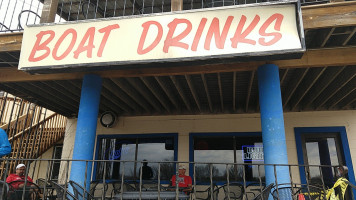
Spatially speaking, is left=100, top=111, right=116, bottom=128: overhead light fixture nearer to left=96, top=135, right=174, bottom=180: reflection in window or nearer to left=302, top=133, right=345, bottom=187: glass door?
left=96, top=135, right=174, bottom=180: reflection in window

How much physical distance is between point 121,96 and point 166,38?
309cm

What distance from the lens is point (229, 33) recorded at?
4.24m

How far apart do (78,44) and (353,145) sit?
711 cm

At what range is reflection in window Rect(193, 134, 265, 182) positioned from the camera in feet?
25.4

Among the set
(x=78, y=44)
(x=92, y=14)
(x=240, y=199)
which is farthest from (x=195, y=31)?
(x=92, y=14)

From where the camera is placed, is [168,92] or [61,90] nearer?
[168,92]

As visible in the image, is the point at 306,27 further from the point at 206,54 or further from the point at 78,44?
the point at 78,44

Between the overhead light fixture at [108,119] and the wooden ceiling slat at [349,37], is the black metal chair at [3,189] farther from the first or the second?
the wooden ceiling slat at [349,37]

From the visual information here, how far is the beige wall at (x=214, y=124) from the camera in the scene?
745 centimetres

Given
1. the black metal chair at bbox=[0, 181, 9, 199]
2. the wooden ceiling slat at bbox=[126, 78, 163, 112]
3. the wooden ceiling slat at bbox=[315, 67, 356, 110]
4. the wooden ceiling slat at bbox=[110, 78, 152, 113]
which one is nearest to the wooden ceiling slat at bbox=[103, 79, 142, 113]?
the wooden ceiling slat at bbox=[110, 78, 152, 113]

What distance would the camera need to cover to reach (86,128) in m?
5.12

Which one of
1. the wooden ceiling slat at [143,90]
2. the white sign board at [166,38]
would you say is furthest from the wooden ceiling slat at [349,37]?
the wooden ceiling slat at [143,90]

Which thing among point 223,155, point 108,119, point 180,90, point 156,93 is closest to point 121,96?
point 156,93

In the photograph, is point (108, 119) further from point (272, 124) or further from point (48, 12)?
point (272, 124)
